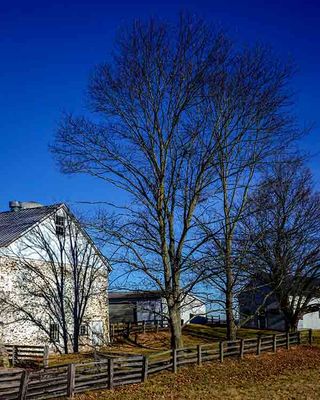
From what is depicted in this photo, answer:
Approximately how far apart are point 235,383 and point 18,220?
19126mm

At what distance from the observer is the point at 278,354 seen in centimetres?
2622

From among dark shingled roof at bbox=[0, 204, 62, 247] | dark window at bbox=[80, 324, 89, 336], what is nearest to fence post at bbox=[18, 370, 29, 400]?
dark shingled roof at bbox=[0, 204, 62, 247]

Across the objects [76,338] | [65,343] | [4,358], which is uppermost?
[76,338]

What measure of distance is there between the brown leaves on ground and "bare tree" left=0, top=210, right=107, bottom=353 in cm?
1174

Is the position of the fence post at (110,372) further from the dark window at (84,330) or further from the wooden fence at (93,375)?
the dark window at (84,330)

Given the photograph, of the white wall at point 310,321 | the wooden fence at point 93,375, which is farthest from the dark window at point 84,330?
the white wall at point 310,321

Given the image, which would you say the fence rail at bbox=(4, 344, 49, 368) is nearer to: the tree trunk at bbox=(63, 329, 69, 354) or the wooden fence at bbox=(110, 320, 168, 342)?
the tree trunk at bbox=(63, 329, 69, 354)

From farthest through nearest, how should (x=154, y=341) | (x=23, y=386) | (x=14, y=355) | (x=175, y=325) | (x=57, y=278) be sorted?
(x=154, y=341) → (x=57, y=278) → (x=14, y=355) → (x=175, y=325) → (x=23, y=386)

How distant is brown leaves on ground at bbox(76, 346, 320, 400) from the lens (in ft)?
51.6

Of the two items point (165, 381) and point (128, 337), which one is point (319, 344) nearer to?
point (128, 337)

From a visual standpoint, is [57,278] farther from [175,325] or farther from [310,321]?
[310,321]

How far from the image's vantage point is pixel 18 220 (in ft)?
105

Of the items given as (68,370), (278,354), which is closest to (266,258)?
(278,354)

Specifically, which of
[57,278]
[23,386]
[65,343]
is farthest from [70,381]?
[57,278]
